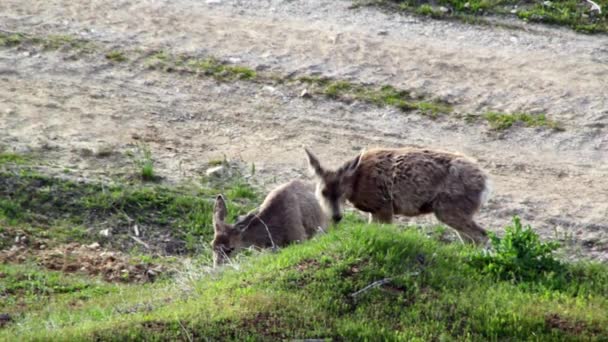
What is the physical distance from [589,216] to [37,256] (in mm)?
6310

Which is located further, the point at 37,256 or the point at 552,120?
the point at 552,120

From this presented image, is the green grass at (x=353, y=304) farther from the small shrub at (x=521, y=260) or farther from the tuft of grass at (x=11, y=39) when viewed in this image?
the tuft of grass at (x=11, y=39)

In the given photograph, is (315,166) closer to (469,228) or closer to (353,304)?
(469,228)

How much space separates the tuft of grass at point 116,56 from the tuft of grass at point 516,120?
5369 mm

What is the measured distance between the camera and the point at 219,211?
12.8 metres

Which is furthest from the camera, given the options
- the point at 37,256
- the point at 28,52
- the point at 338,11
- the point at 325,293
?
the point at 338,11

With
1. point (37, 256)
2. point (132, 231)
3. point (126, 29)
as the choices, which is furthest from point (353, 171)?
point (126, 29)

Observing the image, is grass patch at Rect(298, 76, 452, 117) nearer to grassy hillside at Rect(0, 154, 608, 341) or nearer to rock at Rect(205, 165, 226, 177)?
rock at Rect(205, 165, 226, 177)

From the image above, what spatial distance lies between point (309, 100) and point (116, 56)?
3.05m

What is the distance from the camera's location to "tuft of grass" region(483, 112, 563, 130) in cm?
1573

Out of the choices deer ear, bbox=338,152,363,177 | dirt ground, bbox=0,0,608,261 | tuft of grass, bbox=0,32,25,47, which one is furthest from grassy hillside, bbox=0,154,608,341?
tuft of grass, bbox=0,32,25,47

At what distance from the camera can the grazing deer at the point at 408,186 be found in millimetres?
12648

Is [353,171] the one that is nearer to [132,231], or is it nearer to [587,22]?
[132,231]

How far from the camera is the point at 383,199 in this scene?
13.1 meters
